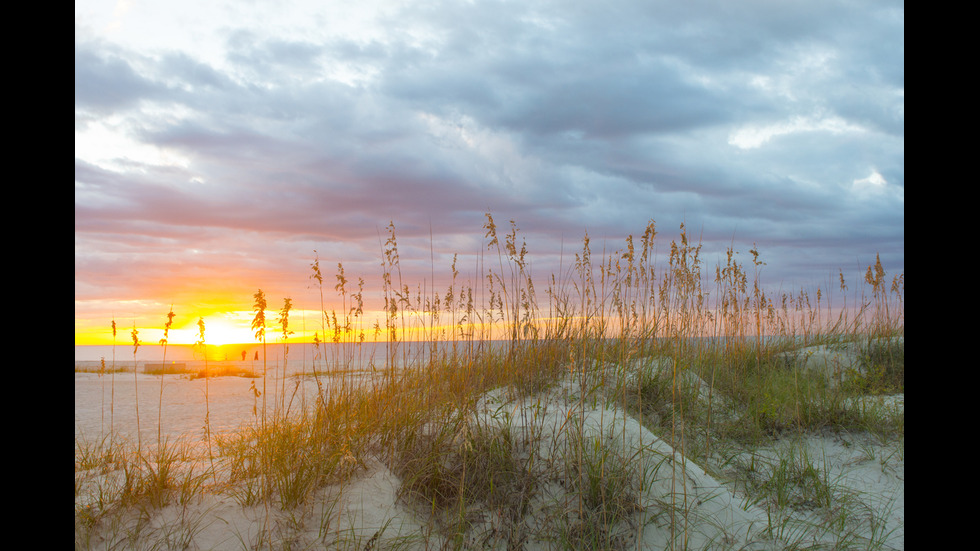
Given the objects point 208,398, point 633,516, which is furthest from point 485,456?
point 208,398

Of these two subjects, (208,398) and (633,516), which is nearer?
(633,516)

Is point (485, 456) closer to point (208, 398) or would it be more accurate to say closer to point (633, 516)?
point (633, 516)

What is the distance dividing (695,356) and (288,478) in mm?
4852

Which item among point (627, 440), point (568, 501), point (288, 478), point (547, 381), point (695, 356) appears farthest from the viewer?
point (695, 356)

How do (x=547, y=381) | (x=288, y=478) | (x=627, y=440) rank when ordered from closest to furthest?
(x=288, y=478), (x=627, y=440), (x=547, y=381)

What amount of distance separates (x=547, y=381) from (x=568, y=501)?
171cm
